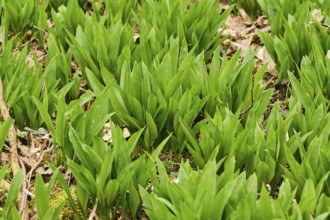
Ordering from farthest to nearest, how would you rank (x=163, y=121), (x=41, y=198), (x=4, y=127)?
(x=163, y=121)
(x=4, y=127)
(x=41, y=198)

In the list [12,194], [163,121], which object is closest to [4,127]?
[12,194]

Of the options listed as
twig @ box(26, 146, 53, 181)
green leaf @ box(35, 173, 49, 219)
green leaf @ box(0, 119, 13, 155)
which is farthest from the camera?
twig @ box(26, 146, 53, 181)

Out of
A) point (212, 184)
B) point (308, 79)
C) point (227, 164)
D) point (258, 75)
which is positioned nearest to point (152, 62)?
point (258, 75)

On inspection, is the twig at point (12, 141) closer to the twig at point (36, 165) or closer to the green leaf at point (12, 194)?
the twig at point (36, 165)

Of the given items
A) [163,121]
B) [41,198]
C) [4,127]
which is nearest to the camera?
[41,198]

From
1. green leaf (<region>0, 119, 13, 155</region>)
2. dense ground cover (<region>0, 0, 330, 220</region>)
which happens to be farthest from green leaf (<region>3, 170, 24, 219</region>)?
green leaf (<region>0, 119, 13, 155</region>)

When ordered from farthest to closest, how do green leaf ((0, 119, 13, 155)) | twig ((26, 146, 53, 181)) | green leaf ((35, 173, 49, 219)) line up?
twig ((26, 146, 53, 181)), green leaf ((0, 119, 13, 155)), green leaf ((35, 173, 49, 219))

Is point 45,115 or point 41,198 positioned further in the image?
point 45,115

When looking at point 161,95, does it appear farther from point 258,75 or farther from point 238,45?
point 238,45

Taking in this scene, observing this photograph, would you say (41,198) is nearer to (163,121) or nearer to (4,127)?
(4,127)

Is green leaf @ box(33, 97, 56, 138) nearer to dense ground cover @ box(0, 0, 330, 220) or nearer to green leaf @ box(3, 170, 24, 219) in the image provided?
dense ground cover @ box(0, 0, 330, 220)
